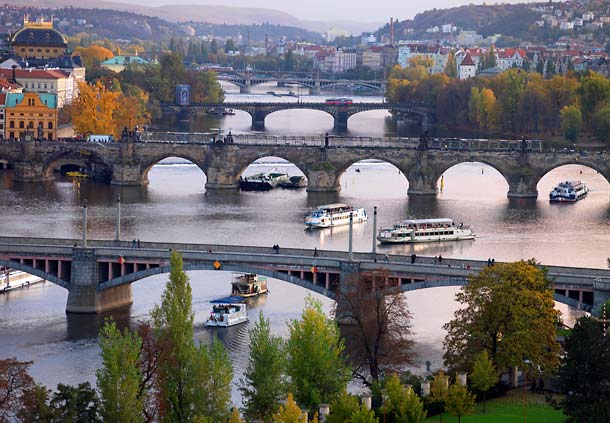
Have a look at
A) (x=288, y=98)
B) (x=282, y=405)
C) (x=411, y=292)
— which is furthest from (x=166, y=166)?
(x=288, y=98)

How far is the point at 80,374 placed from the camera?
38.4 metres

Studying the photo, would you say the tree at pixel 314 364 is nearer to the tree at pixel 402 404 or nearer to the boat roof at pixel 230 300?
the tree at pixel 402 404

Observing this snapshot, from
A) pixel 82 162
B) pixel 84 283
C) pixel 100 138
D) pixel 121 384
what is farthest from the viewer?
pixel 100 138

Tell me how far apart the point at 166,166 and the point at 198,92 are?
38.6 m

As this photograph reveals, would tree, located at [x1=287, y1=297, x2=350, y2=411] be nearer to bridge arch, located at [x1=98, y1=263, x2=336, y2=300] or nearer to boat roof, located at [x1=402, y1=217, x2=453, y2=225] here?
bridge arch, located at [x1=98, y1=263, x2=336, y2=300]

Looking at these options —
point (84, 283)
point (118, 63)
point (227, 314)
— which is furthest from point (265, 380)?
point (118, 63)

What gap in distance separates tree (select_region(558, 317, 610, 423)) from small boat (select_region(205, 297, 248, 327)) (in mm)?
12548

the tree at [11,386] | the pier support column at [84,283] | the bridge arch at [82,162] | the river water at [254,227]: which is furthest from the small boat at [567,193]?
the tree at [11,386]

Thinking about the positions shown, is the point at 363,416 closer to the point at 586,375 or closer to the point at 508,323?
the point at 586,375

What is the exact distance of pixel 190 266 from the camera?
43.8 metres

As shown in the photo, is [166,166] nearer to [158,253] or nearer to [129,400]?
[158,253]

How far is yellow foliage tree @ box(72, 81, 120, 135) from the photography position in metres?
79.5

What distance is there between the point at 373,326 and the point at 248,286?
328 inches

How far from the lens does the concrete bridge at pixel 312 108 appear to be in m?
108
